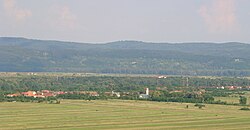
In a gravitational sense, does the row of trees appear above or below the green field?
above

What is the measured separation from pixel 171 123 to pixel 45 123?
11.3 metres

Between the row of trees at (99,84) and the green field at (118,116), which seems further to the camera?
the row of trees at (99,84)

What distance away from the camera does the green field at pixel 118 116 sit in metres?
68.7

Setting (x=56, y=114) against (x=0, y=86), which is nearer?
(x=56, y=114)

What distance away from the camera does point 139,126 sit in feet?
224

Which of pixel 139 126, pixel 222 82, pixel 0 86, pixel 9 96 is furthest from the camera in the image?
pixel 222 82

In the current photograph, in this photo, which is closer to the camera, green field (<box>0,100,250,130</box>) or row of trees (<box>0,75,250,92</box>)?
green field (<box>0,100,250,130</box>)

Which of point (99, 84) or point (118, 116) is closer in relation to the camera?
point (118, 116)

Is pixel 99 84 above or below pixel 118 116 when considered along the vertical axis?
above

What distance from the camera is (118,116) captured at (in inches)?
3145

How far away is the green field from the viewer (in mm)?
68688

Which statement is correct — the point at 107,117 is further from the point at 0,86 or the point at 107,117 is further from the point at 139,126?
the point at 0,86

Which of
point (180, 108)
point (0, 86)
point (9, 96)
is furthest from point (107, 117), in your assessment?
point (0, 86)

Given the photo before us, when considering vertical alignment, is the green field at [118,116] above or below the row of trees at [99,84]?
below
